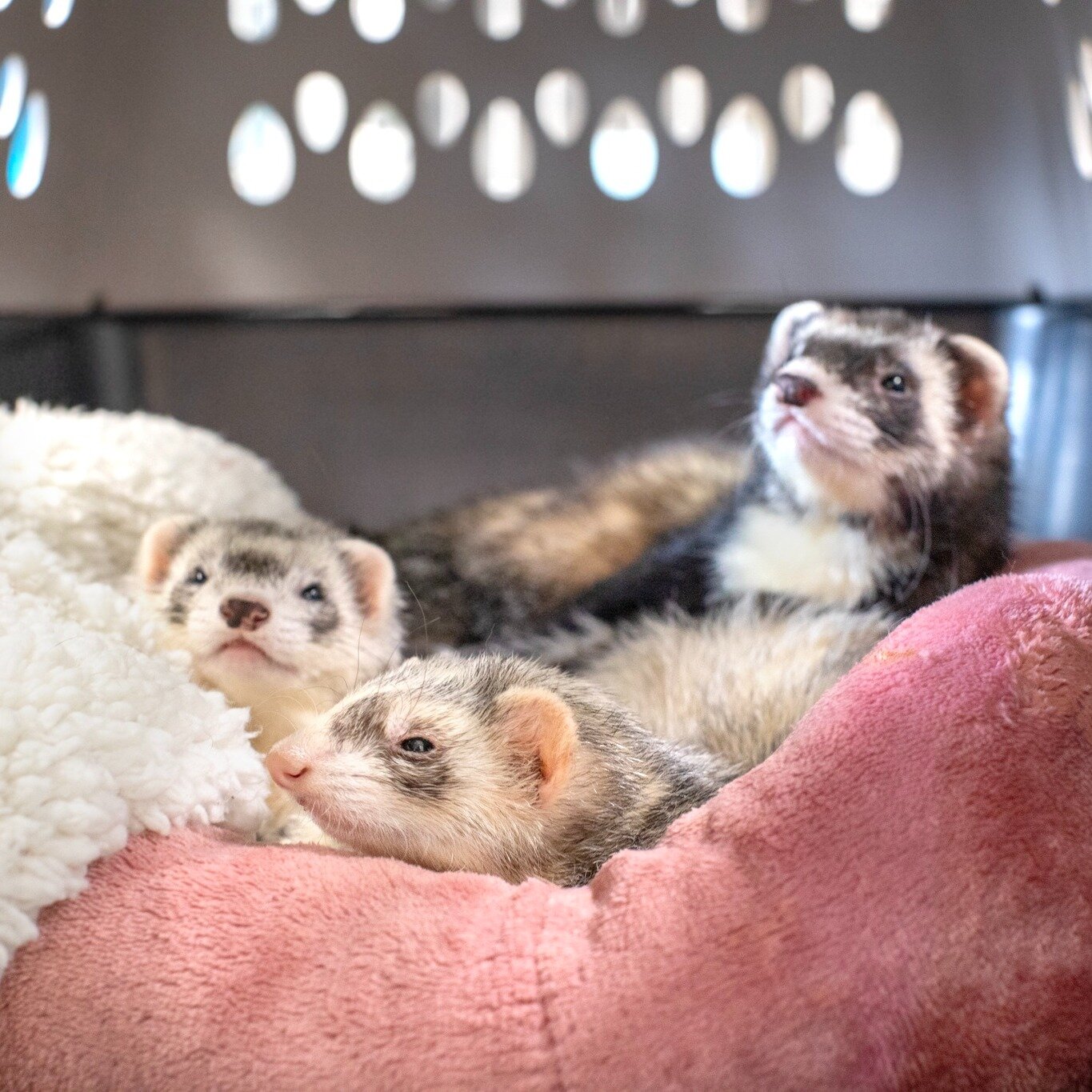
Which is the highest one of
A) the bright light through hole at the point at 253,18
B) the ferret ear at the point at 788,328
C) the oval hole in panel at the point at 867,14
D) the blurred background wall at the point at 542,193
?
the bright light through hole at the point at 253,18

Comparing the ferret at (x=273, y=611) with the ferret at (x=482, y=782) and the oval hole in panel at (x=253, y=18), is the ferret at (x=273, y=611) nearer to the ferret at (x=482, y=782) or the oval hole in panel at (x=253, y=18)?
the ferret at (x=482, y=782)

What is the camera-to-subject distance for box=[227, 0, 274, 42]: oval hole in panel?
6.59ft

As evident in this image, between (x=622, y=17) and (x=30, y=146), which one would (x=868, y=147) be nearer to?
(x=622, y=17)

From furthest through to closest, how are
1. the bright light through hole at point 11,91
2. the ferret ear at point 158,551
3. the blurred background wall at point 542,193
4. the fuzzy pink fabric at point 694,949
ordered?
the blurred background wall at point 542,193 → the bright light through hole at point 11,91 → the ferret ear at point 158,551 → the fuzzy pink fabric at point 694,949

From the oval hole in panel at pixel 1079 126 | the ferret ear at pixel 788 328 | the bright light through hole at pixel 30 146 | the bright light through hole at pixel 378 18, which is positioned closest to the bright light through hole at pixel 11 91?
the bright light through hole at pixel 30 146

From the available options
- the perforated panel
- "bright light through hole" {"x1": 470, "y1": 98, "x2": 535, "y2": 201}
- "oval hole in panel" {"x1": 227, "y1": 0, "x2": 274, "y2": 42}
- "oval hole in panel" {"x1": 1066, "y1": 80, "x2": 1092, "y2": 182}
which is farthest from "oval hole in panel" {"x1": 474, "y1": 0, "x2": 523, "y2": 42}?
"oval hole in panel" {"x1": 1066, "y1": 80, "x2": 1092, "y2": 182}

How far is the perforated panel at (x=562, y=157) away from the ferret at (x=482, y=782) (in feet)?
3.85

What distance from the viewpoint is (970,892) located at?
2.69ft

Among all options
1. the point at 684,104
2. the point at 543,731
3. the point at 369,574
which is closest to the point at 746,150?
the point at 684,104

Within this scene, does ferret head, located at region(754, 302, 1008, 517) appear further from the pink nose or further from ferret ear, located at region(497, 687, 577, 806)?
the pink nose

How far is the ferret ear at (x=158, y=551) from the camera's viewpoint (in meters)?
1.47

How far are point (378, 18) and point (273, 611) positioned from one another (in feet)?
4.04

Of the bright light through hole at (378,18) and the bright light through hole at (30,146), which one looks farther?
the bright light through hole at (378,18)

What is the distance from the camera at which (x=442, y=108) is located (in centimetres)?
208
